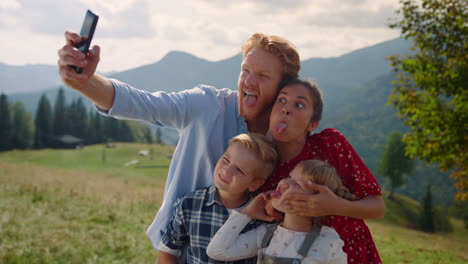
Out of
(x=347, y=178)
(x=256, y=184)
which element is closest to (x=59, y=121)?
(x=256, y=184)

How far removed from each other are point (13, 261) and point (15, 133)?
64.1 m

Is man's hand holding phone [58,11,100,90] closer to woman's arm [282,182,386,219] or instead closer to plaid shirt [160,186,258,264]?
plaid shirt [160,186,258,264]

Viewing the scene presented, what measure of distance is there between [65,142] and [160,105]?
228 ft

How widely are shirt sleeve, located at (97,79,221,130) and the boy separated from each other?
1.41ft

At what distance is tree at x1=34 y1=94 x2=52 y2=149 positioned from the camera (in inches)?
2586

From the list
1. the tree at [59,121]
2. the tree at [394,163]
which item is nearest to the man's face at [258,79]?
the tree at [394,163]

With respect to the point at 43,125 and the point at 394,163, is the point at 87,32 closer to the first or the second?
the point at 394,163

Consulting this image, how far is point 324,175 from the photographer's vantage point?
2.73 meters

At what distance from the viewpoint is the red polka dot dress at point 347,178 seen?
2.86 m

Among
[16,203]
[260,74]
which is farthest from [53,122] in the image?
[260,74]

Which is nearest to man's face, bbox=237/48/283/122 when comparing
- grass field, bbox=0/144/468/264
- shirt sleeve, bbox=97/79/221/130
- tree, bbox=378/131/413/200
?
shirt sleeve, bbox=97/79/221/130

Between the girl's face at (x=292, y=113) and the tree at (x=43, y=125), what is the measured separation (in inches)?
2709

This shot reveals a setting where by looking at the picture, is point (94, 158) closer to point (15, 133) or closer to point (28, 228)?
point (15, 133)

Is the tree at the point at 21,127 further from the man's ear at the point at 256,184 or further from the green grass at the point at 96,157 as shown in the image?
the man's ear at the point at 256,184
